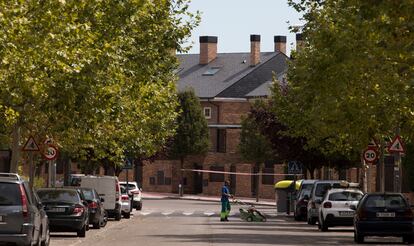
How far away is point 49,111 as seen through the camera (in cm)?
4012

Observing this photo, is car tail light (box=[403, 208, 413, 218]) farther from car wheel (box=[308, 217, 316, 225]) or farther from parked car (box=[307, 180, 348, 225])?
car wheel (box=[308, 217, 316, 225])

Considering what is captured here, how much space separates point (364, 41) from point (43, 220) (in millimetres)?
10968

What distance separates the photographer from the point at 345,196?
46188 millimetres

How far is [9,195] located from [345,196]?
19412 millimetres

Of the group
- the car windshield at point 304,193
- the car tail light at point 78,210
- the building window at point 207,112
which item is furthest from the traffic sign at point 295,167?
the building window at point 207,112

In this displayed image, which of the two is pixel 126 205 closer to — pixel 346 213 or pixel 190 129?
pixel 346 213

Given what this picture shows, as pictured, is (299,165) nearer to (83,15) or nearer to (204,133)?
(83,15)

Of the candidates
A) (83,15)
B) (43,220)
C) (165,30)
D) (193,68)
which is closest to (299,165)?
(165,30)

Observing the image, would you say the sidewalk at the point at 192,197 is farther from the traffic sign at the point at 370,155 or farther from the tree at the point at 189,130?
the traffic sign at the point at 370,155

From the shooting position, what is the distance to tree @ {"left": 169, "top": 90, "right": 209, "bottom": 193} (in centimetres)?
11106

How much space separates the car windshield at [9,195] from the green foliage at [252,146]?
74.5 metres

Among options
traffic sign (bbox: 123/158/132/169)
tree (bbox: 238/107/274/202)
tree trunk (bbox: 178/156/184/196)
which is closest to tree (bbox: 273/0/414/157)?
traffic sign (bbox: 123/158/132/169)

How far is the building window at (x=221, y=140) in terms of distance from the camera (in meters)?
114

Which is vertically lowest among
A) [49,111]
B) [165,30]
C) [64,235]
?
[64,235]
